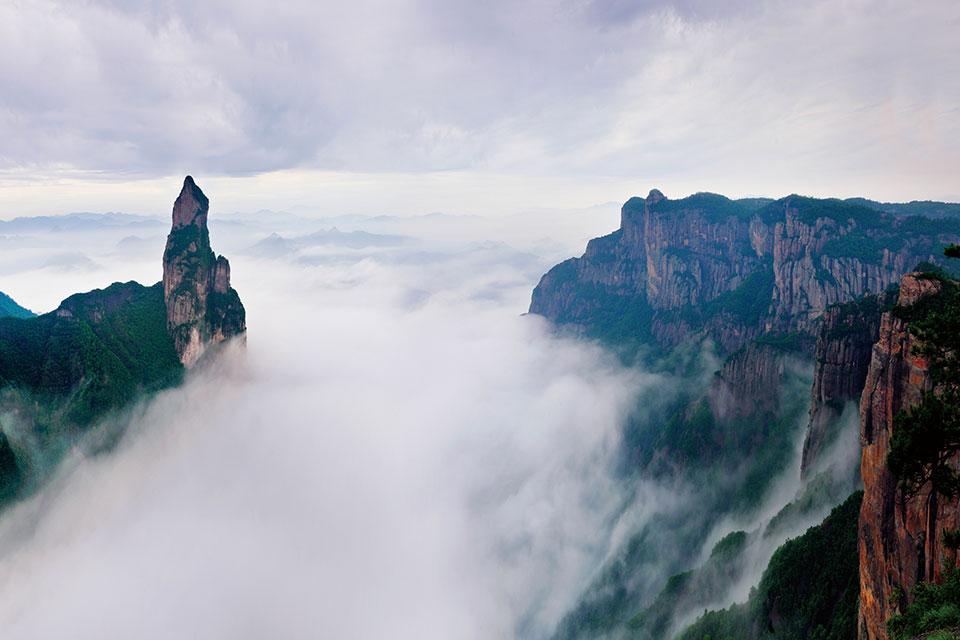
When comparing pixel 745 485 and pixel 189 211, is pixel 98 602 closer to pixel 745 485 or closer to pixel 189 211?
pixel 189 211

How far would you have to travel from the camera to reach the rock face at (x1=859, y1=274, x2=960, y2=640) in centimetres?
3866

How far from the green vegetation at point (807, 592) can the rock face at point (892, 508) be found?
2400 cm

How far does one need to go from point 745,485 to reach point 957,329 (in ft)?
390

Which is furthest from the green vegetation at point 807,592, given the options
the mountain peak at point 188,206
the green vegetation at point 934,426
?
the mountain peak at point 188,206

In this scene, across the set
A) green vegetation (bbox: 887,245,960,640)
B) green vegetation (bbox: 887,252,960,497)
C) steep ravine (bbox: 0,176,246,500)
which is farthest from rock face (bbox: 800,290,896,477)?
steep ravine (bbox: 0,176,246,500)

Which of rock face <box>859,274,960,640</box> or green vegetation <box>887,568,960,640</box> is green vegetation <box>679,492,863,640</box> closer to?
rock face <box>859,274,960,640</box>

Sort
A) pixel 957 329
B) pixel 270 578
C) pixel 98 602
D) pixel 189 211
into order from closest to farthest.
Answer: pixel 957 329 → pixel 98 602 → pixel 270 578 → pixel 189 211

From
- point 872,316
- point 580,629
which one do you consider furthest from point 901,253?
point 580,629

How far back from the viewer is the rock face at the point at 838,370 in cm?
9594

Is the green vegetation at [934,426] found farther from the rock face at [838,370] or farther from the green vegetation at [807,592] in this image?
the rock face at [838,370]

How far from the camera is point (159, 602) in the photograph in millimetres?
114562

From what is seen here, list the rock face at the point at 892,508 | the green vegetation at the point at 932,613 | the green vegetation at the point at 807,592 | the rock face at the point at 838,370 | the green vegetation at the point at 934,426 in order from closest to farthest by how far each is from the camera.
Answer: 1. the green vegetation at the point at 934,426
2. the green vegetation at the point at 932,613
3. the rock face at the point at 892,508
4. the green vegetation at the point at 807,592
5. the rock face at the point at 838,370

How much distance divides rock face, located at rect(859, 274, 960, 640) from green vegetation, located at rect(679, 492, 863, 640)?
23997mm

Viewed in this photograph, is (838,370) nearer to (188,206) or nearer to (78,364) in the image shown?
(78,364)
